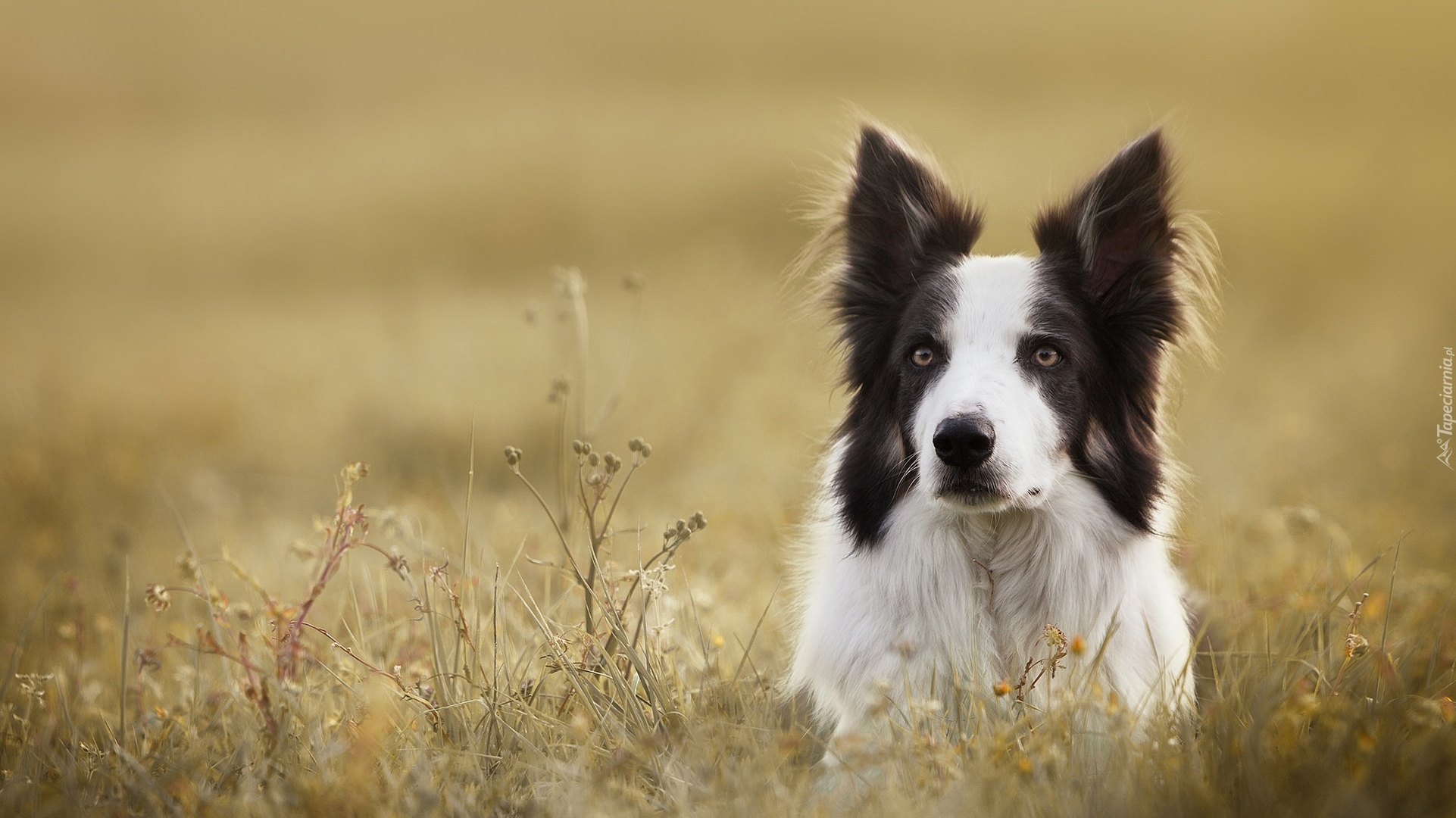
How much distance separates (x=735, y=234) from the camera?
16156 mm

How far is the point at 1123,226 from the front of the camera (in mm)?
3654

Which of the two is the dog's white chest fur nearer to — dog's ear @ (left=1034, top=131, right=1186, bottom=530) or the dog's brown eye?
dog's ear @ (left=1034, top=131, right=1186, bottom=530)

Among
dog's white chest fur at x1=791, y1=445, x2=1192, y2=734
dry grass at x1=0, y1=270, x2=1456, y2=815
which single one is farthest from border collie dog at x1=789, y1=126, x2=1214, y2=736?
dry grass at x1=0, y1=270, x2=1456, y2=815

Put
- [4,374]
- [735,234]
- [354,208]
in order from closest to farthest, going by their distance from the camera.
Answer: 1. [4,374]
2. [735,234]
3. [354,208]

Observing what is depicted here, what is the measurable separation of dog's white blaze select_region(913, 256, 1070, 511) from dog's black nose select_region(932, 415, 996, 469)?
0.9 inches

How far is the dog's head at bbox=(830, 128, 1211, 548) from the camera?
129 inches

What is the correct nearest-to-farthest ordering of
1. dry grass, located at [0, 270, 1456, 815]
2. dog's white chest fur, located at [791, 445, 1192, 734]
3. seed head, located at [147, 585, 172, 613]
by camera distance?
dry grass, located at [0, 270, 1456, 815] → seed head, located at [147, 585, 172, 613] → dog's white chest fur, located at [791, 445, 1192, 734]

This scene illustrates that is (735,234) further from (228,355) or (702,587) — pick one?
(702,587)

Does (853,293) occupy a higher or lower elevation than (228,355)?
higher

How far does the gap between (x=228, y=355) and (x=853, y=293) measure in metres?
10.5

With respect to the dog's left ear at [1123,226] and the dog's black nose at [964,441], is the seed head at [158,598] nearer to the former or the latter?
the dog's black nose at [964,441]

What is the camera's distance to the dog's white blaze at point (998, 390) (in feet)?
10.3

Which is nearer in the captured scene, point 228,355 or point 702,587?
point 702,587

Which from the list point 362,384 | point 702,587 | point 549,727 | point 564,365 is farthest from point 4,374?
point 549,727
